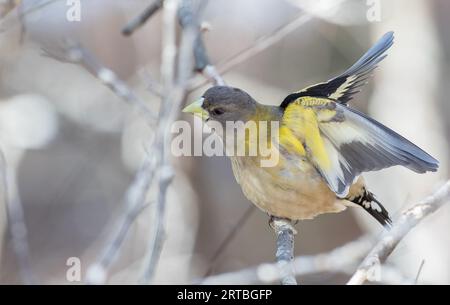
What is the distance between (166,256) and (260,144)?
2.32 m

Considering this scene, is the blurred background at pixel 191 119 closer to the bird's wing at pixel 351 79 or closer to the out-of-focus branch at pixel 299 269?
the out-of-focus branch at pixel 299 269

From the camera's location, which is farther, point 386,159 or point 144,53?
point 144,53

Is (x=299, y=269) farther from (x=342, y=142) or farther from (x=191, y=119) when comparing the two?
(x=191, y=119)

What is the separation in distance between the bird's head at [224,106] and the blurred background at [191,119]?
2.24 m

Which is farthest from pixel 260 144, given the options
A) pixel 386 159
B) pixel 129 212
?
pixel 129 212

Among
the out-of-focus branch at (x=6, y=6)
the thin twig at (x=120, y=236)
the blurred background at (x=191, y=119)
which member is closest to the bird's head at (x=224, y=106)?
the out-of-focus branch at (x=6, y=6)

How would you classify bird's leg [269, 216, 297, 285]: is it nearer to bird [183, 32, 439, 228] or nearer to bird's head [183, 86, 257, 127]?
bird [183, 32, 439, 228]

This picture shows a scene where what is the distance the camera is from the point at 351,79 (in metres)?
3.06

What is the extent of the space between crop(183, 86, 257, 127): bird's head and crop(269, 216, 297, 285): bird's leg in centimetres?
48

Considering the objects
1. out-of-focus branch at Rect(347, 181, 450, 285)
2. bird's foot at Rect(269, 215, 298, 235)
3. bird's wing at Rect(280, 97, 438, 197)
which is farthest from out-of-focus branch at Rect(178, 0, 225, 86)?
out-of-focus branch at Rect(347, 181, 450, 285)

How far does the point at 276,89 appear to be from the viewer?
6.16m

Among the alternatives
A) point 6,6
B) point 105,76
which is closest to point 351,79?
point 105,76

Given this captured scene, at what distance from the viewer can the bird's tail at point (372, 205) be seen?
10.1 feet

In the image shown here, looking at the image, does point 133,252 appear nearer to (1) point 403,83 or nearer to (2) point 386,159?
(1) point 403,83
